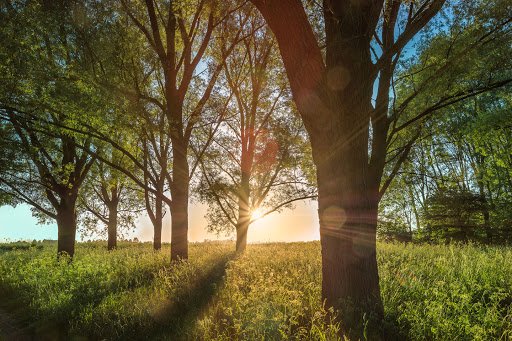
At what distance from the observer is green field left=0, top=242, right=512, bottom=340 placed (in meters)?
3.76

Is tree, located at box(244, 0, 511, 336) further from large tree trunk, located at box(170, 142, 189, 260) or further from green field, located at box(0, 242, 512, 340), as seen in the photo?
large tree trunk, located at box(170, 142, 189, 260)

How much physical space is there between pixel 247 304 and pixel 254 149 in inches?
415

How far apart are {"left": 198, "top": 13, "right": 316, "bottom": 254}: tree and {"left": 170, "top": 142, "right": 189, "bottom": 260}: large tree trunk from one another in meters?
2.85

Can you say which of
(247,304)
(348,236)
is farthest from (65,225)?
(348,236)

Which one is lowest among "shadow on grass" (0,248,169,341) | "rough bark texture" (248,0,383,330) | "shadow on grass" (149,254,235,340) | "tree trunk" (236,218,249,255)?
"shadow on grass" (0,248,169,341)

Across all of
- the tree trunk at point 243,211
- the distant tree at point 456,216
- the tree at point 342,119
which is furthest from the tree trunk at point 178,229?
the distant tree at point 456,216

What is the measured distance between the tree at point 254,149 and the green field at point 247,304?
15.9 feet

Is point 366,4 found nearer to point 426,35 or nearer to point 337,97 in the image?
point 337,97

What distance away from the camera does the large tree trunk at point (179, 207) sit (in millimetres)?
9650

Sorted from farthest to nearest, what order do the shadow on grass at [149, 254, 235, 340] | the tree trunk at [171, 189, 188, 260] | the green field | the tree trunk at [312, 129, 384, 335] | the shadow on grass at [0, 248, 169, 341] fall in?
the tree trunk at [171, 189, 188, 260] → the shadow on grass at [0, 248, 169, 341] → the shadow on grass at [149, 254, 235, 340] → the tree trunk at [312, 129, 384, 335] → the green field

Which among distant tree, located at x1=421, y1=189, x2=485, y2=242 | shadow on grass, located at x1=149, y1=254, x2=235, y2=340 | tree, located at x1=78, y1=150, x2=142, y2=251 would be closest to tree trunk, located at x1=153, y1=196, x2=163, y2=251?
tree, located at x1=78, y1=150, x2=142, y2=251

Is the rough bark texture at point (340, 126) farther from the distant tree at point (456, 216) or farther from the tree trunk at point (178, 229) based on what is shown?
the distant tree at point (456, 216)

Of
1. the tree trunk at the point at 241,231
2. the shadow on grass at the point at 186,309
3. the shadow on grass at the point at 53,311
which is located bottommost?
the shadow on grass at the point at 53,311

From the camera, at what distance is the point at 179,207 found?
9773mm
